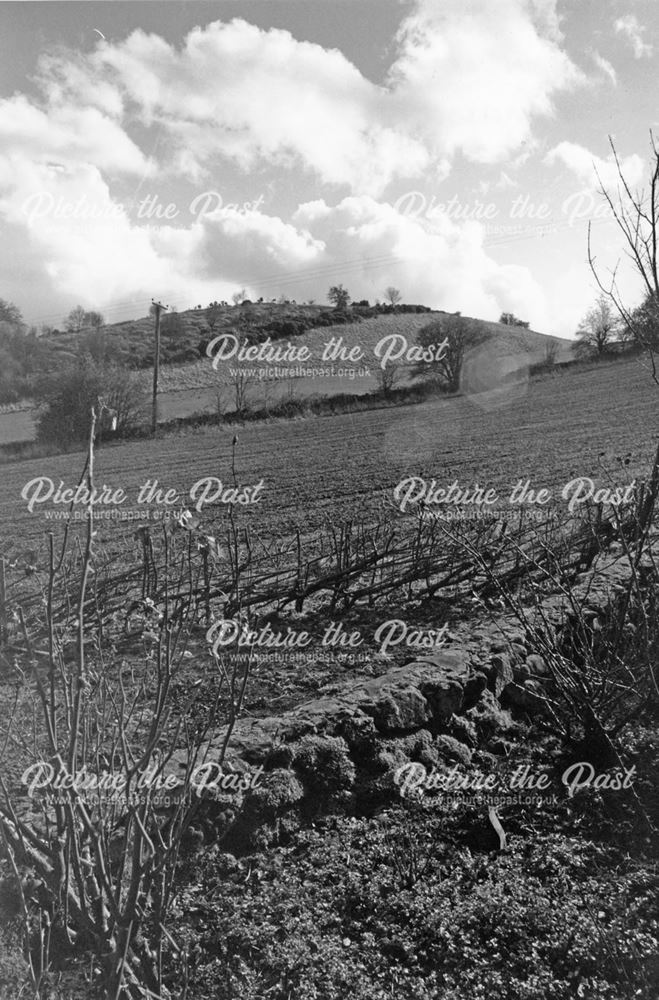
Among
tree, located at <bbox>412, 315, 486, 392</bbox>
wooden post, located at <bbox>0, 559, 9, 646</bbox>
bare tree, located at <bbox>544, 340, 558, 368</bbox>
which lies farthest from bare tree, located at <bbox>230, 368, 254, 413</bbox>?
wooden post, located at <bbox>0, 559, 9, 646</bbox>

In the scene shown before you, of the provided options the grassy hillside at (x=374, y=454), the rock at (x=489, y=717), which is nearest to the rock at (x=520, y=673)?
the rock at (x=489, y=717)

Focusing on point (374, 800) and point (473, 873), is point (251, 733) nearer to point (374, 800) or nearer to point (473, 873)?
point (374, 800)

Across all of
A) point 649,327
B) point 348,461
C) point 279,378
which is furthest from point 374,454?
point 279,378

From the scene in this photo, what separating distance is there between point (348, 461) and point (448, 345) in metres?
15.7

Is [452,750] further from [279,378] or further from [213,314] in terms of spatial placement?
[213,314]

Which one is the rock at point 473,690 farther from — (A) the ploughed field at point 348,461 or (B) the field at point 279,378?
(B) the field at point 279,378

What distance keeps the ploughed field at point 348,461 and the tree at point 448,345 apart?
2839 mm

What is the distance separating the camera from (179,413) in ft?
71.5

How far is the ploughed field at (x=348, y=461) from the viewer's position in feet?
25.6

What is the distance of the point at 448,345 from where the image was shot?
26203mm

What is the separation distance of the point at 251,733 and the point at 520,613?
90cm

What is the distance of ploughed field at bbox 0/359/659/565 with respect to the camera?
7.80 meters

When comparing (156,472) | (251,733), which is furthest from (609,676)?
(156,472)

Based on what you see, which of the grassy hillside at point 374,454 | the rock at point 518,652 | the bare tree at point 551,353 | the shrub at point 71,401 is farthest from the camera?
the bare tree at point 551,353
